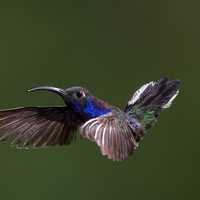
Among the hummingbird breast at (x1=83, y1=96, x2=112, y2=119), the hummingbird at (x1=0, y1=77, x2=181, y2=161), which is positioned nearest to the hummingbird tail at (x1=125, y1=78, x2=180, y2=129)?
the hummingbird at (x1=0, y1=77, x2=181, y2=161)

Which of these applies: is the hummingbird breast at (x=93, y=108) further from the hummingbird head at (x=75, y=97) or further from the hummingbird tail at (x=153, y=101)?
the hummingbird tail at (x=153, y=101)

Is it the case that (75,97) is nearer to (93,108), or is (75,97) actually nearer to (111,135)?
(93,108)

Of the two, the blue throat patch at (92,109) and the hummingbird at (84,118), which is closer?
the hummingbird at (84,118)

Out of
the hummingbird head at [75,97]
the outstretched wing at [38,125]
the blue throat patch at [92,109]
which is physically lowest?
the outstretched wing at [38,125]

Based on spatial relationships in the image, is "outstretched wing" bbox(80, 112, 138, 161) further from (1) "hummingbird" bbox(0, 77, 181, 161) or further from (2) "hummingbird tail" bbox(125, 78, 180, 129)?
(2) "hummingbird tail" bbox(125, 78, 180, 129)

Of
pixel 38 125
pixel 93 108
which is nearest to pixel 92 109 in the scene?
pixel 93 108

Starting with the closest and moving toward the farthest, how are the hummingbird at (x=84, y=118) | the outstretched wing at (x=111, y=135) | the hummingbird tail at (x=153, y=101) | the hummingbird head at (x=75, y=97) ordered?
the outstretched wing at (x=111, y=135) → the hummingbird at (x=84, y=118) → the hummingbird head at (x=75, y=97) → the hummingbird tail at (x=153, y=101)

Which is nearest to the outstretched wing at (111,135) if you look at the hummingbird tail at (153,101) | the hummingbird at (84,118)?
the hummingbird at (84,118)

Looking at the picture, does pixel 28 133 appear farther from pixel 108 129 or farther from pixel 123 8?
pixel 123 8

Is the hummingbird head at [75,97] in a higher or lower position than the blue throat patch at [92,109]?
higher
